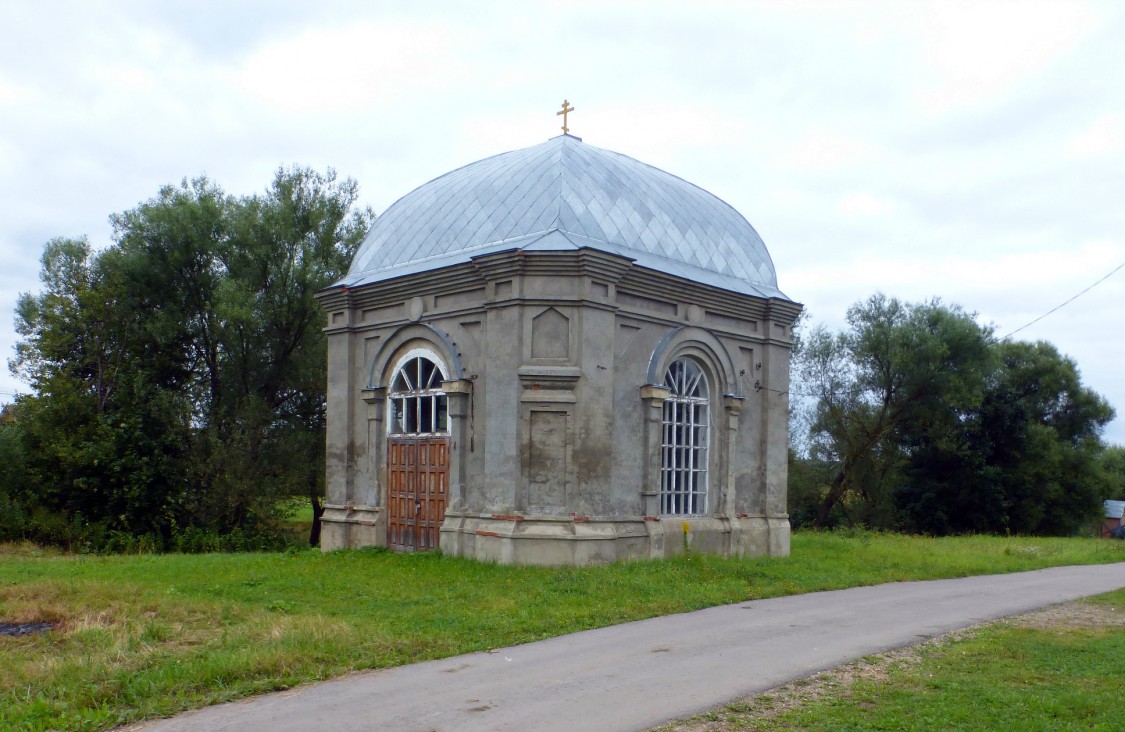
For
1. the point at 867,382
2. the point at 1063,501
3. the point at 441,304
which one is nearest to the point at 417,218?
the point at 441,304

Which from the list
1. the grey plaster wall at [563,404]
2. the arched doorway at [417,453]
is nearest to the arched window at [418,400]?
the arched doorway at [417,453]

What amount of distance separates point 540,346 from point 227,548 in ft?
41.1

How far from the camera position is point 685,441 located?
1605cm

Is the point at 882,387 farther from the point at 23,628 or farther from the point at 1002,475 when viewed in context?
the point at 23,628

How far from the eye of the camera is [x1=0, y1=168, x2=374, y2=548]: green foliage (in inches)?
906

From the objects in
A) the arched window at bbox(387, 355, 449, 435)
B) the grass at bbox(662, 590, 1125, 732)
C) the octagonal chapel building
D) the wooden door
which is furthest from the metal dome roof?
the grass at bbox(662, 590, 1125, 732)

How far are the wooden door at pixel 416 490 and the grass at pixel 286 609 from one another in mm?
862

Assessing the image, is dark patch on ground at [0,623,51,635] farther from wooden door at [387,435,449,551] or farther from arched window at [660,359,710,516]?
arched window at [660,359,710,516]

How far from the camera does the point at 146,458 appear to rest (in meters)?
23.1

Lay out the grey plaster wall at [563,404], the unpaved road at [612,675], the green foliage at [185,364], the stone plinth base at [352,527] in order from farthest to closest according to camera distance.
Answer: the green foliage at [185,364]
the stone plinth base at [352,527]
the grey plaster wall at [563,404]
the unpaved road at [612,675]

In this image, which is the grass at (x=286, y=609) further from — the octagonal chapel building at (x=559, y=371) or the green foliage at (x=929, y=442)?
the green foliage at (x=929, y=442)

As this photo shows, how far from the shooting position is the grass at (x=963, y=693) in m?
6.31

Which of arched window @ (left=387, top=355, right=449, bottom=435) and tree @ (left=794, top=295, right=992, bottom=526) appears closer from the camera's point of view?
arched window @ (left=387, top=355, right=449, bottom=435)

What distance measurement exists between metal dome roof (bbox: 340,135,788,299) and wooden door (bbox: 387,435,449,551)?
296cm
